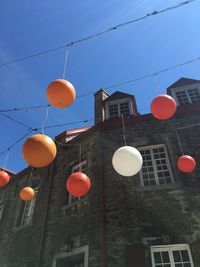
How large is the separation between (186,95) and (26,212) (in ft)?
30.1

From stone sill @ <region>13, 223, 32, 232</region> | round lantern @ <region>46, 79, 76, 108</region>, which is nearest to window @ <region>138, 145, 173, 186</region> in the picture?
round lantern @ <region>46, 79, 76, 108</region>

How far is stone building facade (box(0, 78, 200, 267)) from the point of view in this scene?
6.49 metres

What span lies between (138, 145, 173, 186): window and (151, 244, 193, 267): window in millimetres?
2050

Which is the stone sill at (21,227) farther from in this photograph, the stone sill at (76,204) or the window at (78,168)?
the window at (78,168)

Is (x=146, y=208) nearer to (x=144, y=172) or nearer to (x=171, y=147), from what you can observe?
(x=144, y=172)

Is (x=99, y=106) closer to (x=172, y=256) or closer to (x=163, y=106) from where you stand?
(x=163, y=106)

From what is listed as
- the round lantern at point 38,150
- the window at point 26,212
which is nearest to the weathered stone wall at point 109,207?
the window at point 26,212

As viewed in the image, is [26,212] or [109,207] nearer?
[109,207]

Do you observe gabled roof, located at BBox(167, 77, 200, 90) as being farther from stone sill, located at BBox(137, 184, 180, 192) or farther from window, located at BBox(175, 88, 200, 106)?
stone sill, located at BBox(137, 184, 180, 192)

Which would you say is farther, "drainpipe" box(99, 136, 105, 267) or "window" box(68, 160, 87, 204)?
"window" box(68, 160, 87, 204)

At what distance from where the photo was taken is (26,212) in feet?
35.7

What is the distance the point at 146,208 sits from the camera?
23.3ft

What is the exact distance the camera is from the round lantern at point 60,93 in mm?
4270

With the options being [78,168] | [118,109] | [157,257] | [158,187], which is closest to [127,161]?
[158,187]
